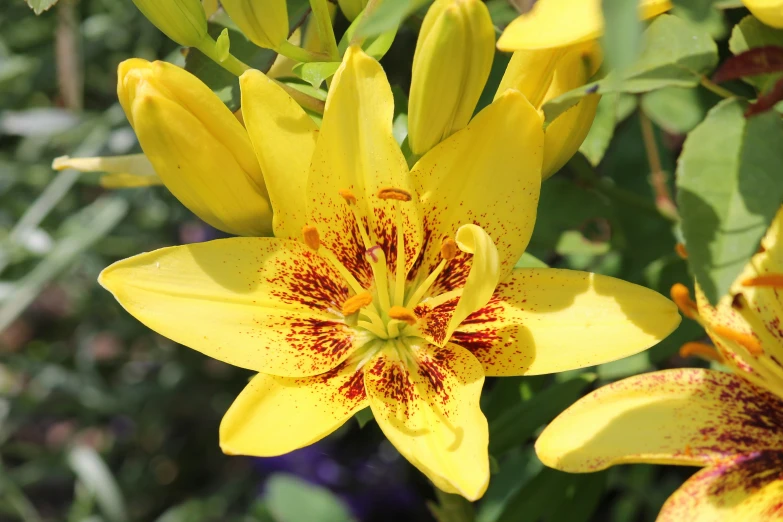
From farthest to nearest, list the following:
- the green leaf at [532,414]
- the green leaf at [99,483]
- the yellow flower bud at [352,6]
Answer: the green leaf at [99,483] < the green leaf at [532,414] < the yellow flower bud at [352,6]

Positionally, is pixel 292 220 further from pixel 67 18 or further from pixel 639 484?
pixel 67 18

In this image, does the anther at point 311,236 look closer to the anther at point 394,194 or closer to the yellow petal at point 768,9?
the anther at point 394,194

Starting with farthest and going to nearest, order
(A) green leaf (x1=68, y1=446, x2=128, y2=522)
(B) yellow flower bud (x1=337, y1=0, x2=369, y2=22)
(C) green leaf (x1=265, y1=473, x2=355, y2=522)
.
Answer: (A) green leaf (x1=68, y1=446, x2=128, y2=522)
(C) green leaf (x1=265, y1=473, x2=355, y2=522)
(B) yellow flower bud (x1=337, y1=0, x2=369, y2=22)

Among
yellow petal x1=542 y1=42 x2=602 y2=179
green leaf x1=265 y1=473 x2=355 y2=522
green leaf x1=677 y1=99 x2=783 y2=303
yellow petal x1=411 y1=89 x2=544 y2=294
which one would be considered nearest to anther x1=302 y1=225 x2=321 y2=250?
yellow petal x1=411 y1=89 x2=544 y2=294

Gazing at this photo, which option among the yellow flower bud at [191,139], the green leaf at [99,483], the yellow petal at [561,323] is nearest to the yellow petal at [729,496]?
the yellow petal at [561,323]

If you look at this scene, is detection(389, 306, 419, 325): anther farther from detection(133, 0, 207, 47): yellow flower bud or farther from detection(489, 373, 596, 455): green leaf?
detection(133, 0, 207, 47): yellow flower bud

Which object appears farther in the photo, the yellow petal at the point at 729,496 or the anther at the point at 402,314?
the anther at the point at 402,314
